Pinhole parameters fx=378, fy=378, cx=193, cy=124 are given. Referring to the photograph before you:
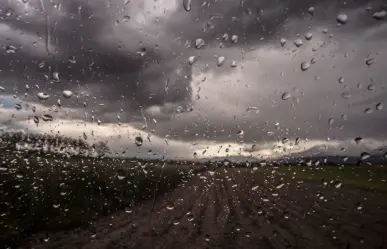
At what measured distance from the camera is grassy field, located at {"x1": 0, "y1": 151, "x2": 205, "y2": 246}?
1143cm

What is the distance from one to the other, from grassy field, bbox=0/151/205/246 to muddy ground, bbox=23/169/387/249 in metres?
1.32

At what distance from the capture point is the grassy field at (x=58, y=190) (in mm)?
11430

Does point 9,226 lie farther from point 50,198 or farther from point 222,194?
point 222,194

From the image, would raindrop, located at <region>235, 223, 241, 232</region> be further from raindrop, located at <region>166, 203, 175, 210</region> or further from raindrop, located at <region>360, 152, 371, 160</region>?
raindrop, located at <region>166, 203, 175, 210</region>

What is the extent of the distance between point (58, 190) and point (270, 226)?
583 inches

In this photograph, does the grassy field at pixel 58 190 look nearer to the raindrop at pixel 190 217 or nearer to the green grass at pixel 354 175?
the raindrop at pixel 190 217

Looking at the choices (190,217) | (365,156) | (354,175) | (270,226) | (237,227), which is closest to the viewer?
(365,156)

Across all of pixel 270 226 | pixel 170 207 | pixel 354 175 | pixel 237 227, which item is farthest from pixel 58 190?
pixel 354 175

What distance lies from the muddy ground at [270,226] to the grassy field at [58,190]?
132cm

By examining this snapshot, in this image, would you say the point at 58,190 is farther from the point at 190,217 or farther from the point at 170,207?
the point at 190,217

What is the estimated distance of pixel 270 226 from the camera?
28.1ft

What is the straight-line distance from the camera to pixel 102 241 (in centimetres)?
904

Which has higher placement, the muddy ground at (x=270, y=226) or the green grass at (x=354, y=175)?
the green grass at (x=354, y=175)

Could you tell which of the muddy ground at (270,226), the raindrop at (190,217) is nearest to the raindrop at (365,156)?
the muddy ground at (270,226)
